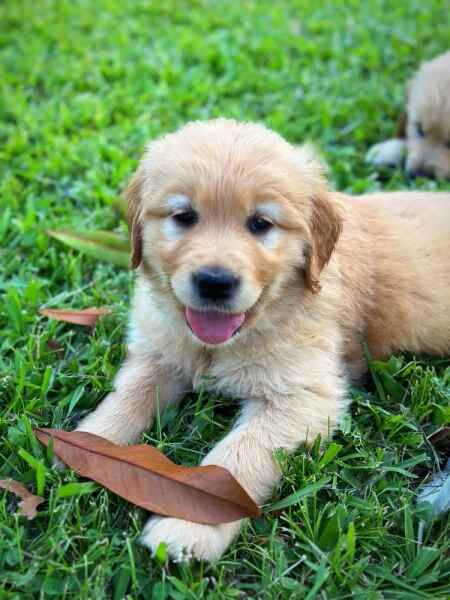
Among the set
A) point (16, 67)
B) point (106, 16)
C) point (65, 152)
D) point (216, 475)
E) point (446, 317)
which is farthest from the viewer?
point (106, 16)

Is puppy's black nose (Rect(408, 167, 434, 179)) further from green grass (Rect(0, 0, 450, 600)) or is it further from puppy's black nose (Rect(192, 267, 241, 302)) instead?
puppy's black nose (Rect(192, 267, 241, 302))

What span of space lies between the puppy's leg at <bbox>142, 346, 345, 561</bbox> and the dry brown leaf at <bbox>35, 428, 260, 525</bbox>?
0.05 meters

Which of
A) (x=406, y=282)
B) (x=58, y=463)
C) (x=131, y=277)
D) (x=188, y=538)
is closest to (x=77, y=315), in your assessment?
(x=131, y=277)

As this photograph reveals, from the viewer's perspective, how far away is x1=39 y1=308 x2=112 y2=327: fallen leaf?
10.2 ft

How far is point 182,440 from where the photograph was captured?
8.50 ft

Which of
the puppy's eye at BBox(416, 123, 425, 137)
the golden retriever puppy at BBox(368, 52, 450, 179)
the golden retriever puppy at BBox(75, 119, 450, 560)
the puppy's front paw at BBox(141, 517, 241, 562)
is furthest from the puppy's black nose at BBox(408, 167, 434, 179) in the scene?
the puppy's front paw at BBox(141, 517, 241, 562)

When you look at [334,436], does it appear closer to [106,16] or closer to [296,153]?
[296,153]

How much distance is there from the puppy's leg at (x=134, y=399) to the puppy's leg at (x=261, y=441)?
1.13ft

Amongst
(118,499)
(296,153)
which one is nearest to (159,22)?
(296,153)

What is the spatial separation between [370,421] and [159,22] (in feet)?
15.4

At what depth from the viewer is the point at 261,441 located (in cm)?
241

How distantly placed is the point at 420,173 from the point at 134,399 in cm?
273

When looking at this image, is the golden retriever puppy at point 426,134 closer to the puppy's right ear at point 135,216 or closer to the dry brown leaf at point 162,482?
the puppy's right ear at point 135,216

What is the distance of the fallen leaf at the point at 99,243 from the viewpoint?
3.50 meters
